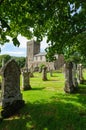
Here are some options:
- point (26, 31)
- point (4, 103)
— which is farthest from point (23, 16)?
point (4, 103)

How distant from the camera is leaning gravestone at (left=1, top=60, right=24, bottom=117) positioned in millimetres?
14273

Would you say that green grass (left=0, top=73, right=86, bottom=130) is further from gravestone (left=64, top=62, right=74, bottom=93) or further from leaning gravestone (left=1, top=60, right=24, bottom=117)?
gravestone (left=64, top=62, right=74, bottom=93)

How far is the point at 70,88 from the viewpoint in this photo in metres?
19.4

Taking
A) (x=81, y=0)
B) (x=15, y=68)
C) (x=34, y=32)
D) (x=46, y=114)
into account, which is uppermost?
(x=81, y=0)

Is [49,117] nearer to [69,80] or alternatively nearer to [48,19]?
[48,19]

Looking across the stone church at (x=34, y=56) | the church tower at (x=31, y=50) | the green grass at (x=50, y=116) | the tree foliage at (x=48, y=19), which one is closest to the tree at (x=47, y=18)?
the tree foliage at (x=48, y=19)

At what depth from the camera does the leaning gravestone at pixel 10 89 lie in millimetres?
14273

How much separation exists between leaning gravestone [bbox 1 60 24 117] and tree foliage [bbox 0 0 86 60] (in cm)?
209

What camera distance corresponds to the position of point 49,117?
12805mm

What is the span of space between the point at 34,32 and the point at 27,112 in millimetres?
6761

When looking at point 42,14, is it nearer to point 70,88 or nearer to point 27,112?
point 27,112

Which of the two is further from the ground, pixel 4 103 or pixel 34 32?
pixel 34 32

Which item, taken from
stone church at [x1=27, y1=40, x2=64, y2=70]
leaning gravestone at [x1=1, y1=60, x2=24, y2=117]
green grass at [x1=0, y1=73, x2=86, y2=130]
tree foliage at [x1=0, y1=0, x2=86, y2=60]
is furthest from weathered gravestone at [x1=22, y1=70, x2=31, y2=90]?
stone church at [x1=27, y1=40, x2=64, y2=70]

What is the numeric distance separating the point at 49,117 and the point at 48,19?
624cm
